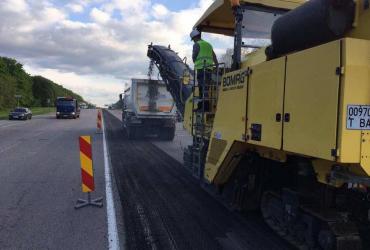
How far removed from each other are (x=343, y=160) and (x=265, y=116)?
141 cm

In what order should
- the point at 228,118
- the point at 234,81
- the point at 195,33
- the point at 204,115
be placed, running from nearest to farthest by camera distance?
1. the point at 234,81
2. the point at 228,118
3. the point at 204,115
4. the point at 195,33

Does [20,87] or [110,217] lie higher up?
[20,87]

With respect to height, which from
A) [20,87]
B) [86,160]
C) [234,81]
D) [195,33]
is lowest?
[86,160]

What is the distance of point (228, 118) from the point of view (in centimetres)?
637

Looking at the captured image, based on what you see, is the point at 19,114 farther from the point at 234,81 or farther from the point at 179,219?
the point at 234,81

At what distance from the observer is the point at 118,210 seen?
289 inches

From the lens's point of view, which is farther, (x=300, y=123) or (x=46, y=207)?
(x=46, y=207)

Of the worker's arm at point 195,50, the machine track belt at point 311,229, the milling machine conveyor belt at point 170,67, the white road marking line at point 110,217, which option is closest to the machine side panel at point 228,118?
the machine track belt at point 311,229

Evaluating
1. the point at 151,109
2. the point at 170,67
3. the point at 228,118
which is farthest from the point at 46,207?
the point at 151,109

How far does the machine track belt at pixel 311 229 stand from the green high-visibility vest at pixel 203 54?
10.4 feet

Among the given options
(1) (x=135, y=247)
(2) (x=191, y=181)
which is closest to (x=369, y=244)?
(1) (x=135, y=247)

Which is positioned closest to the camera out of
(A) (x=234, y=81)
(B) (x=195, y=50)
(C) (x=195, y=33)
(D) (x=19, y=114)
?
(A) (x=234, y=81)

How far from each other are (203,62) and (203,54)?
0.23 m

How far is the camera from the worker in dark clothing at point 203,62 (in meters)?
7.98
